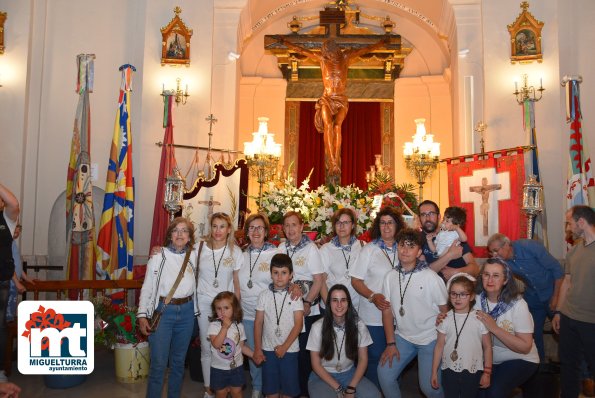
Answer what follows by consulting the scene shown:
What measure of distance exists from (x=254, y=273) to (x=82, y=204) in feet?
11.0

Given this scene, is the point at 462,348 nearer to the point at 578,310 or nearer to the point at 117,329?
the point at 578,310

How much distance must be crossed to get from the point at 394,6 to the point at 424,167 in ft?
16.4

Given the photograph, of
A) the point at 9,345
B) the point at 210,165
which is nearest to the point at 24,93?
the point at 210,165

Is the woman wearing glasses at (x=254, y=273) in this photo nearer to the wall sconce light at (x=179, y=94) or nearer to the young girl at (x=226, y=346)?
the young girl at (x=226, y=346)

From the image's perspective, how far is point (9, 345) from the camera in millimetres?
5527

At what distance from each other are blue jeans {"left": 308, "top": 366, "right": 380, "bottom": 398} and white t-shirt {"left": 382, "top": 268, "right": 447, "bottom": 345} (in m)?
0.49

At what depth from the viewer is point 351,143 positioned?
13.4 m

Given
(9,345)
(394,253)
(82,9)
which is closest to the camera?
(394,253)

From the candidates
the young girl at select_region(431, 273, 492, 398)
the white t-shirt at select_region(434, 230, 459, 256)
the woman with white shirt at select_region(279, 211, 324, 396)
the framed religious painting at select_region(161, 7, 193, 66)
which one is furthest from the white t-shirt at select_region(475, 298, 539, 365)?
the framed religious painting at select_region(161, 7, 193, 66)

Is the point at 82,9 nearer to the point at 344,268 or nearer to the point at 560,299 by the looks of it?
the point at 344,268

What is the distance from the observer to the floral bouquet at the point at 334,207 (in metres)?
6.68

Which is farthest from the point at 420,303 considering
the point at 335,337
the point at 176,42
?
the point at 176,42

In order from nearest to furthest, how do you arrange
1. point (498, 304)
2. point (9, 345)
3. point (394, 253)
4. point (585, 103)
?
point (498, 304), point (394, 253), point (9, 345), point (585, 103)

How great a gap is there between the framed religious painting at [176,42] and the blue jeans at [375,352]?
6833mm
